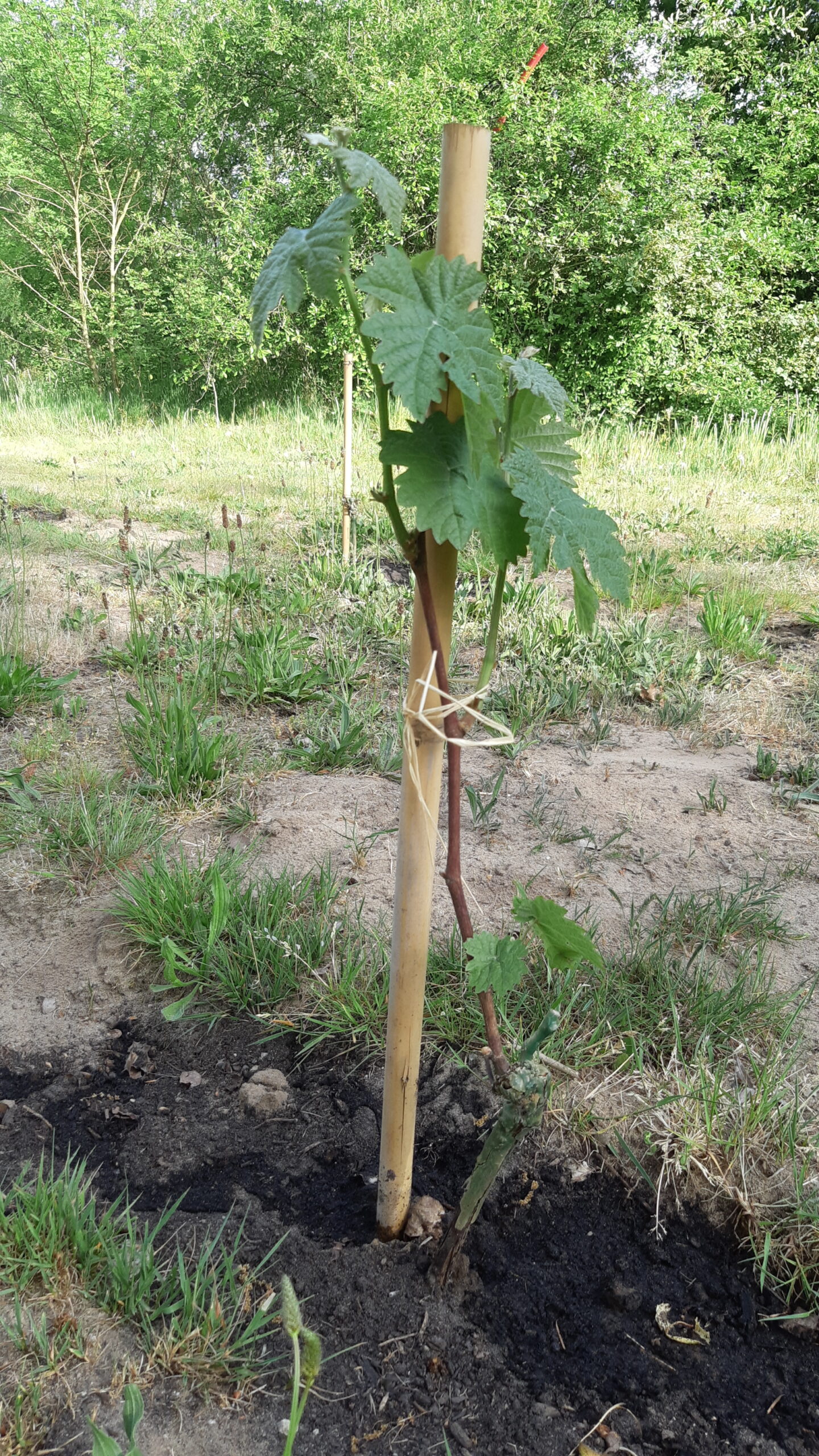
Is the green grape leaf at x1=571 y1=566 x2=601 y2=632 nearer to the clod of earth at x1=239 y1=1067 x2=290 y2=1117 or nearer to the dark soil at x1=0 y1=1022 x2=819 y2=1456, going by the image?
the dark soil at x1=0 y1=1022 x2=819 y2=1456

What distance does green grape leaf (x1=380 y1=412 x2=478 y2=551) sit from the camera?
36.9 inches

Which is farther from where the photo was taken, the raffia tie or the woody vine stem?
the raffia tie

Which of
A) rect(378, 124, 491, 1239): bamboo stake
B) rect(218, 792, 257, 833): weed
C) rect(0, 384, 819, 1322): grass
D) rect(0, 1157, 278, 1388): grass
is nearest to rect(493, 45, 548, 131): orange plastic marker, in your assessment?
rect(0, 384, 819, 1322): grass

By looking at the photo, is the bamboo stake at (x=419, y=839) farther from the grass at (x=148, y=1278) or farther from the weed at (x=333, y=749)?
the weed at (x=333, y=749)

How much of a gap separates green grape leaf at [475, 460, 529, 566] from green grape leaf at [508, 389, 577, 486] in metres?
0.08

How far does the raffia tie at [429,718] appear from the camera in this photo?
107 cm

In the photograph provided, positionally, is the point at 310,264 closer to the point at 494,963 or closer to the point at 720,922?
the point at 494,963

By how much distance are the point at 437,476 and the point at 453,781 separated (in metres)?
0.41

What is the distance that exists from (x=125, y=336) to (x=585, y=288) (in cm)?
718

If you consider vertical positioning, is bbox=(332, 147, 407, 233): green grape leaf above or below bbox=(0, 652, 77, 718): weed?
above

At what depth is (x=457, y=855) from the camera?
120 cm

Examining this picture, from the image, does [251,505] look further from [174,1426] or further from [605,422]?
[605,422]

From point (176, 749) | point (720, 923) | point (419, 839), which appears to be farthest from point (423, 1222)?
point (176, 749)

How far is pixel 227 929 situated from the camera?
2.01 m
